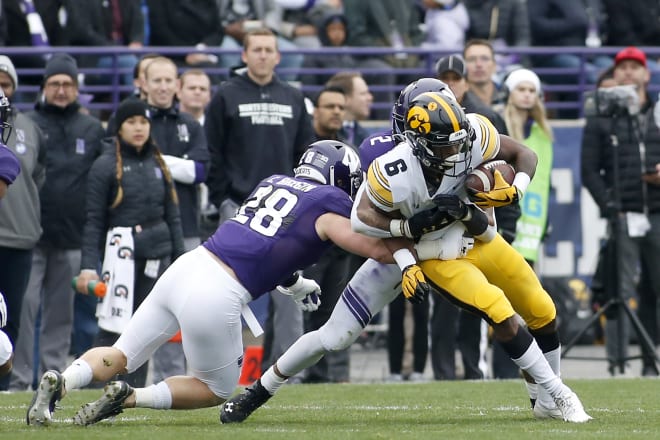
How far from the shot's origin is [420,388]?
9508mm

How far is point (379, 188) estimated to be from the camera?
23.3 feet

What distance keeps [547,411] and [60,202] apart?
Answer: 4.35 metres

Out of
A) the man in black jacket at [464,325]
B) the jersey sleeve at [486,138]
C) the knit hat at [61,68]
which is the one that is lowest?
the man in black jacket at [464,325]

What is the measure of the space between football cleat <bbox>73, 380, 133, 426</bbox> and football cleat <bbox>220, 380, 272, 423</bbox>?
628 millimetres

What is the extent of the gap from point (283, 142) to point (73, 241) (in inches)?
64.0

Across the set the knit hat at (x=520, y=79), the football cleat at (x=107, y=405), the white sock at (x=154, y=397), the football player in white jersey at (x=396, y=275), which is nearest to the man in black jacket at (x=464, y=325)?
the knit hat at (x=520, y=79)

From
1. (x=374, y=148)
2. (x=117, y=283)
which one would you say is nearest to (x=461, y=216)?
(x=374, y=148)

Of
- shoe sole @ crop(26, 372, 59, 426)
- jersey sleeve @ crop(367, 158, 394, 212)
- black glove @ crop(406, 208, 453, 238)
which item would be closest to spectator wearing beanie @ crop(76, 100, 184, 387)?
shoe sole @ crop(26, 372, 59, 426)

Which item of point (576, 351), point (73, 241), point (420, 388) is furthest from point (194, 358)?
point (576, 351)

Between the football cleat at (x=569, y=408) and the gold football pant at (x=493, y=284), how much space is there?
0.44m

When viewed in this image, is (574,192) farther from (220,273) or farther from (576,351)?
(220,273)

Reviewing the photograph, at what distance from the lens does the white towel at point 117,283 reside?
931cm

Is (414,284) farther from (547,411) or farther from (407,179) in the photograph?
(547,411)

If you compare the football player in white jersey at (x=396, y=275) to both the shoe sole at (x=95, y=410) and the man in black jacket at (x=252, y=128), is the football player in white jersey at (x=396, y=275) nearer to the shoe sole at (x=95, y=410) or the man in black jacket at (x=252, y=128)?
the shoe sole at (x=95, y=410)
